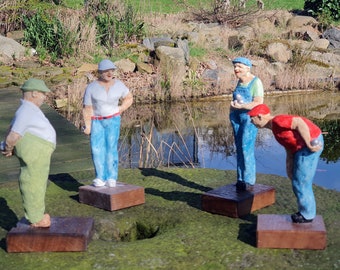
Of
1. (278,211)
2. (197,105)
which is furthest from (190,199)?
(197,105)

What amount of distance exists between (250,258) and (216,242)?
394mm

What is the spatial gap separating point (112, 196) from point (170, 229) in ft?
2.17

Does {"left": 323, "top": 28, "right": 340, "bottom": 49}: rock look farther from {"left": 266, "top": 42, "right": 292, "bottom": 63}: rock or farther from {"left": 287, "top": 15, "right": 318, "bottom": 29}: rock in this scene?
{"left": 266, "top": 42, "right": 292, "bottom": 63}: rock

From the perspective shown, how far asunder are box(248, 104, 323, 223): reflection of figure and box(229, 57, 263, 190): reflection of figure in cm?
79

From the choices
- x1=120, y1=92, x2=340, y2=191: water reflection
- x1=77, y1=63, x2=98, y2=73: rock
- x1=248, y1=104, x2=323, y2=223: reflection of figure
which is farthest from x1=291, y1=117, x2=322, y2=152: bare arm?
x1=77, y1=63, x2=98, y2=73: rock

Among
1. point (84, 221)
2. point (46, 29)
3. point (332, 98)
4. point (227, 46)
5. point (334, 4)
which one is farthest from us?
point (334, 4)

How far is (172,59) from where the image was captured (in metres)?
15.6

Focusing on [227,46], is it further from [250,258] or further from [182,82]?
[250,258]

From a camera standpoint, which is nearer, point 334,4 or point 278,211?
point 278,211

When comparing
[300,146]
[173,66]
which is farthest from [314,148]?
[173,66]

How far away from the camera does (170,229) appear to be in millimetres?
5590

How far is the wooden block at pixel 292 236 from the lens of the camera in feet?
16.2

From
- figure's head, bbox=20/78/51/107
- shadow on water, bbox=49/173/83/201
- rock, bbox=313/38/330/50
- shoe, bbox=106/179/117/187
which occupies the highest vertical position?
figure's head, bbox=20/78/51/107

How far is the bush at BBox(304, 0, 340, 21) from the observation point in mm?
22484
